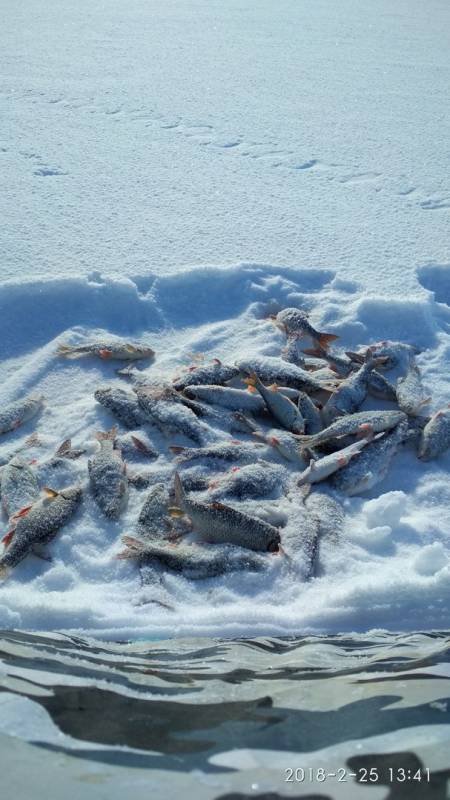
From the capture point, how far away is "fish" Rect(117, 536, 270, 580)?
4031 millimetres

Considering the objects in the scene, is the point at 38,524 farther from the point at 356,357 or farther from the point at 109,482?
the point at 356,357

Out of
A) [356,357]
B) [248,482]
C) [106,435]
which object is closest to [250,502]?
[248,482]

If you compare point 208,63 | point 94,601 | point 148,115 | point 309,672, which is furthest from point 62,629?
point 208,63

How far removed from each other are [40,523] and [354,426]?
2.11 m

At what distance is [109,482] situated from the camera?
4500mm

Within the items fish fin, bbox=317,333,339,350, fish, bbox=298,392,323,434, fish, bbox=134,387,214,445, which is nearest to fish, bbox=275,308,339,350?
fish fin, bbox=317,333,339,350

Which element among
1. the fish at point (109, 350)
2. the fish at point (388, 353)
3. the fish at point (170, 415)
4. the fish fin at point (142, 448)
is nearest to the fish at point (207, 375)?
the fish at point (170, 415)

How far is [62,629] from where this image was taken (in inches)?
145

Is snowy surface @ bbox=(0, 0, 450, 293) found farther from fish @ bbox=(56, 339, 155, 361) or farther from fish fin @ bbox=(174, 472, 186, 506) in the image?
fish fin @ bbox=(174, 472, 186, 506)

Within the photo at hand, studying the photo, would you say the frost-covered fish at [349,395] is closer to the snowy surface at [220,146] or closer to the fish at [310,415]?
the fish at [310,415]

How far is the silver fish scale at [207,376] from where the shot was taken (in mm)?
5309

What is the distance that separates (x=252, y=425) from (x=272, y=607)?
5.01 ft

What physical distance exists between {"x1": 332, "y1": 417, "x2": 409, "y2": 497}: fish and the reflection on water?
1.31m

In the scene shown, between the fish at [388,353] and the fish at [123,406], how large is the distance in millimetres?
1712
